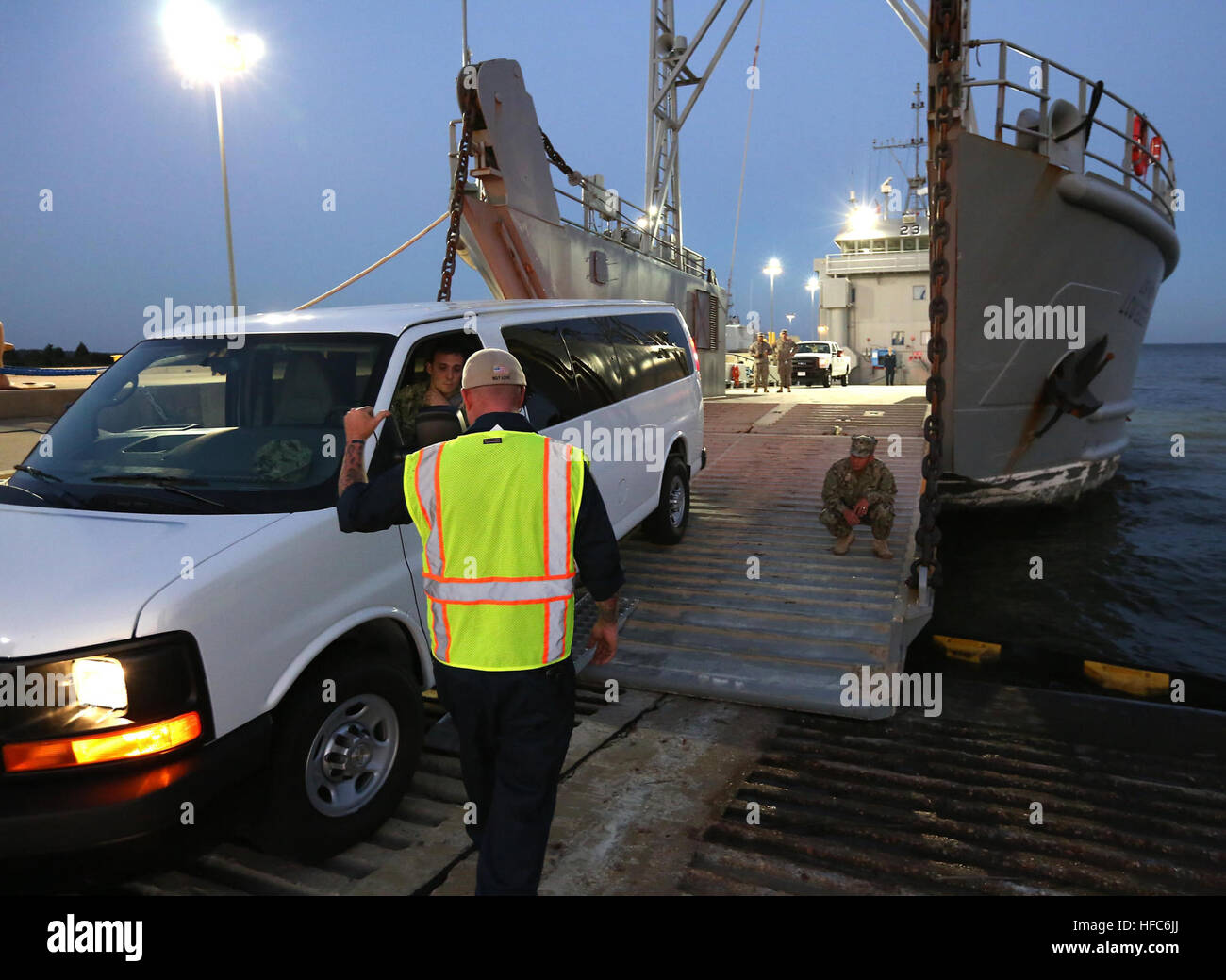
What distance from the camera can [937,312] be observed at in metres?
5.56

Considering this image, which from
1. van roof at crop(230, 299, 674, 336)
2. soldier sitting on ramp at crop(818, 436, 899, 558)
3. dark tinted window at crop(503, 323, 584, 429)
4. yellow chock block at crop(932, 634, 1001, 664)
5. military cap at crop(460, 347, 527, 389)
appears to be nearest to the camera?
military cap at crop(460, 347, 527, 389)

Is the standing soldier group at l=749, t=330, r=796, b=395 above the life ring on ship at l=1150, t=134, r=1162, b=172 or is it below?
below

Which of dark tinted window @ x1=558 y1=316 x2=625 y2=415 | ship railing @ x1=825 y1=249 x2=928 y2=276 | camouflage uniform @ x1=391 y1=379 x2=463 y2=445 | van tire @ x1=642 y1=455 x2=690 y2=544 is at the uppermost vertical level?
ship railing @ x1=825 y1=249 x2=928 y2=276

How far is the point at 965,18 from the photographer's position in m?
6.96

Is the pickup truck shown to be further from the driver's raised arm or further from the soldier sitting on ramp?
the driver's raised arm

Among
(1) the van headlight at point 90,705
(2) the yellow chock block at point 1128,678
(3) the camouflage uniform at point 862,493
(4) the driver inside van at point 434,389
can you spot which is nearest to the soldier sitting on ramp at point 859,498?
(3) the camouflage uniform at point 862,493

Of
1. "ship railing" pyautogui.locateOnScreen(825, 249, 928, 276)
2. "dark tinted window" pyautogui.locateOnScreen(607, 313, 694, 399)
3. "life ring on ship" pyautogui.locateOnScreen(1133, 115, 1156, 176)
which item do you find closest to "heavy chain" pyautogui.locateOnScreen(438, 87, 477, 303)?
"dark tinted window" pyautogui.locateOnScreen(607, 313, 694, 399)

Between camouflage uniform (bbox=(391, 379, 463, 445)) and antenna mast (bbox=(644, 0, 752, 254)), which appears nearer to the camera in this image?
camouflage uniform (bbox=(391, 379, 463, 445))

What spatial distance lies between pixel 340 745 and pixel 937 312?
15.5ft

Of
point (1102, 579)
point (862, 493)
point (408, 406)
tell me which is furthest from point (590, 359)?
point (1102, 579)

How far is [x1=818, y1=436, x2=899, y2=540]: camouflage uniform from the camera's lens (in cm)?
645

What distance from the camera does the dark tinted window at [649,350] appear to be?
593 cm

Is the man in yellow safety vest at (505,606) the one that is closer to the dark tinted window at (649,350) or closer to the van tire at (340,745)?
the van tire at (340,745)

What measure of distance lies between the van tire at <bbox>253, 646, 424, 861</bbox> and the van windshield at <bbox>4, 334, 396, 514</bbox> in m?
0.65
